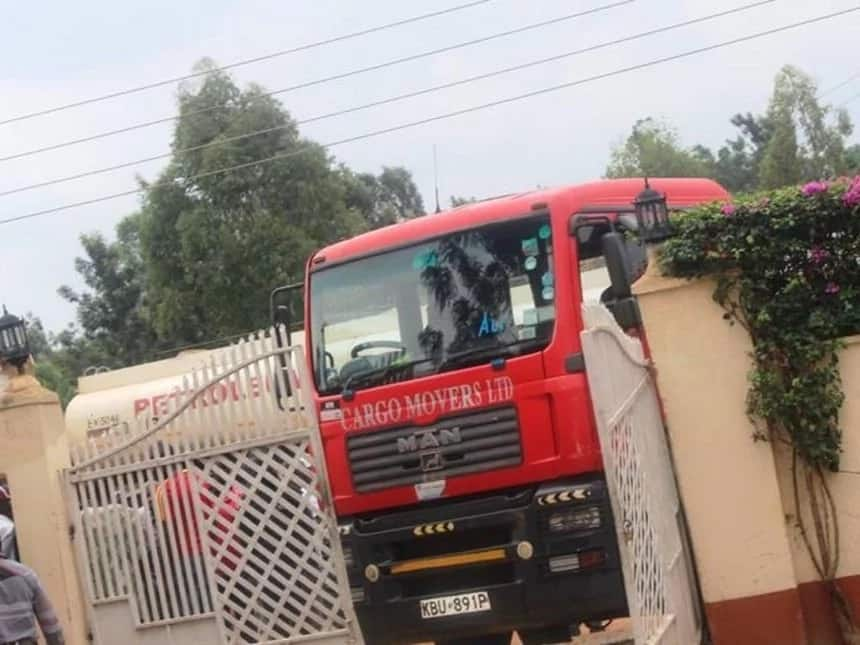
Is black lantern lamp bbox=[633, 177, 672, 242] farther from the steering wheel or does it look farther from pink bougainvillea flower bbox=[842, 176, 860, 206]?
the steering wheel

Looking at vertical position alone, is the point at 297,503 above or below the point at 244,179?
below

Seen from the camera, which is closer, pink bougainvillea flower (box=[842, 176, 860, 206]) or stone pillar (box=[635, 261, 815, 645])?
pink bougainvillea flower (box=[842, 176, 860, 206])

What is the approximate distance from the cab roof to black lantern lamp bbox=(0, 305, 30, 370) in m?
2.04

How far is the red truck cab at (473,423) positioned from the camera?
25.9ft

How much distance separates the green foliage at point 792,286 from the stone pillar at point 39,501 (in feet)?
13.7

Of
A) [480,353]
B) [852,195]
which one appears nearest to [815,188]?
[852,195]

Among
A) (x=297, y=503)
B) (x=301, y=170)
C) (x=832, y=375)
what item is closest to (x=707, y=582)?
(x=832, y=375)

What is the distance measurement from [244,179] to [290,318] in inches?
928

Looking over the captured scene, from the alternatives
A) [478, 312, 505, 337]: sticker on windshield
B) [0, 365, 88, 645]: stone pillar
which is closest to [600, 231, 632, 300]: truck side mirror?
[478, 312, 505, 337]: sticker on windshield

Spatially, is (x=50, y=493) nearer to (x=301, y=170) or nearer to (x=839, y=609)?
(x=839, y=609)

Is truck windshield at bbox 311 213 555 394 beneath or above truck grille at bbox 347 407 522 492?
above

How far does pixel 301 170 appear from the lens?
108ft

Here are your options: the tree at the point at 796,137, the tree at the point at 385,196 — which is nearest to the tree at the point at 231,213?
the tree at the point at 385,196

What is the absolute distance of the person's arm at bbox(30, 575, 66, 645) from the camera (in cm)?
718
